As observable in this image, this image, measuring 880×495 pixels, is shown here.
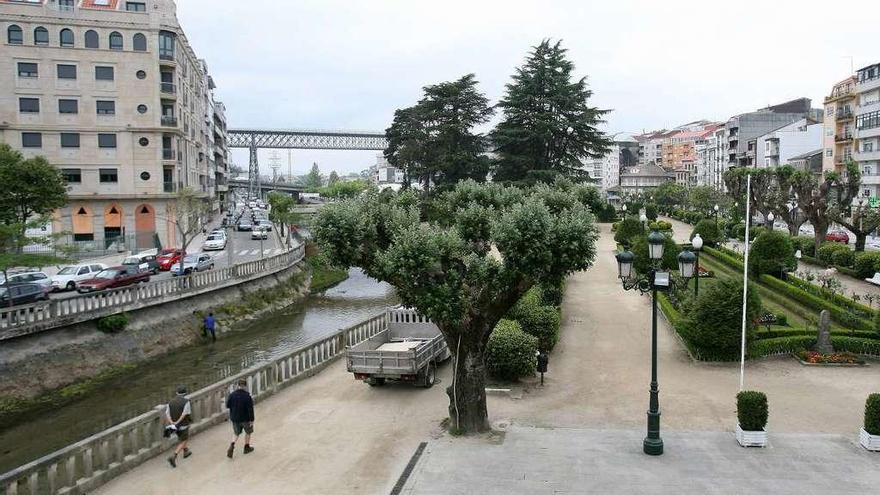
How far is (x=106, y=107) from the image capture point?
5144cm

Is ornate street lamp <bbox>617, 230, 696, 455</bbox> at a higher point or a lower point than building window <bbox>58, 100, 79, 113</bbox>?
lower

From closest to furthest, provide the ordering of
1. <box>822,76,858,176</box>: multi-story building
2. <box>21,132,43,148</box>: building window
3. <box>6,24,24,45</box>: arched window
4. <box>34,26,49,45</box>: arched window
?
1. <box>6,24,24,45</box>: arched window
2. <box>34,26,49,45</box>: arched window
3. <box>21,132,43,148</box>: building window
4. <box>822,76,858,176</box>: multi-story building

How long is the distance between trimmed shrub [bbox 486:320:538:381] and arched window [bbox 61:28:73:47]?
44.8 metres

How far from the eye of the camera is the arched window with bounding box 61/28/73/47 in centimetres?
4938

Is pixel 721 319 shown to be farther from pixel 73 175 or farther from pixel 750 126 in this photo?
pixel 750 126

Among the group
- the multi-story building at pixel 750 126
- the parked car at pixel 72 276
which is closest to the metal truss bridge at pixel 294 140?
the multi-story building at pixel 750 126

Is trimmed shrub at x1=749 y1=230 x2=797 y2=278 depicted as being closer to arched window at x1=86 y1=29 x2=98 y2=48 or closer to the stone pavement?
the stone pavement

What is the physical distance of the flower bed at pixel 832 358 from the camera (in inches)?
846

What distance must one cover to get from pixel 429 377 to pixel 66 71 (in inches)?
1736

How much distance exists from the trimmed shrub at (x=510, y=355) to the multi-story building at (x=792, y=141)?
8314 cm

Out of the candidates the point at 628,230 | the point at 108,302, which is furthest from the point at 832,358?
the point at 628,230

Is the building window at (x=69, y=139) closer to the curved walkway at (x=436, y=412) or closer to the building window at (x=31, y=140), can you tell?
the building window at (x=31, y=140)

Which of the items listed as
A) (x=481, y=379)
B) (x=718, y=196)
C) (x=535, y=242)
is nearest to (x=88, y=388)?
(x=481, y=379)

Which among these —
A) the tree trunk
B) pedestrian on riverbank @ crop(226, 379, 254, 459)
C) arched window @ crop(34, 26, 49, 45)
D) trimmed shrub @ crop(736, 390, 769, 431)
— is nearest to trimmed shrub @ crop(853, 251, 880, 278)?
trimmed shrub @ crop(736, 390, 769, 431)
